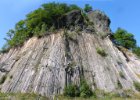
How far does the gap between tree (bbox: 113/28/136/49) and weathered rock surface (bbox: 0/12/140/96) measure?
1004 cm

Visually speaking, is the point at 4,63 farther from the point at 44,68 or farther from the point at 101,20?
the point at 101,20

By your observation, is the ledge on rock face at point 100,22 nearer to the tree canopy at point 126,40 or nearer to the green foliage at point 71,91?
the tree canopy at point 126,40

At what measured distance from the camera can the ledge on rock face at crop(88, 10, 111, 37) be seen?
57.5 metres

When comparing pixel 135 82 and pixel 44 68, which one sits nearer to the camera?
pixel 44 68

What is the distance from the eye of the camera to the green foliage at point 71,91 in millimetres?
42619

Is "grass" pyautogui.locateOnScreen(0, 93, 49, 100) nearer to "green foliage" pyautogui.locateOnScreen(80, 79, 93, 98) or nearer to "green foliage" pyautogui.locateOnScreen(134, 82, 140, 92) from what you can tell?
"green foliage" pyautogui.locateOnScreen(80, 79, 93, 98)

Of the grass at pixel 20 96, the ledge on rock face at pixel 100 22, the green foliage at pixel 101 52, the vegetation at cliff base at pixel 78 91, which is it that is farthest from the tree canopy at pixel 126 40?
the grass at pixel 20 96

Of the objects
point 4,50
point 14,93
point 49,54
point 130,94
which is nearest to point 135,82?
point 130,94

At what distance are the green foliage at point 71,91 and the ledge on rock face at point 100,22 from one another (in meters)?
15.3

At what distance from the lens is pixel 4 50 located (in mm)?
57531

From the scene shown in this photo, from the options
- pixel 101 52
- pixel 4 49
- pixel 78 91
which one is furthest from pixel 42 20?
pixel 78 91

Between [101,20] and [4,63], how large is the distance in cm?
1871

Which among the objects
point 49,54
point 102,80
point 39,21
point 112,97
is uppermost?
point 39,21

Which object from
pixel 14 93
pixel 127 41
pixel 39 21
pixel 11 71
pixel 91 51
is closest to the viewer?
pixel 14 93
